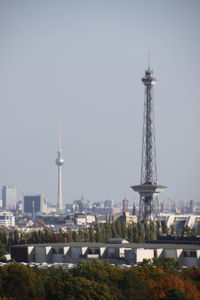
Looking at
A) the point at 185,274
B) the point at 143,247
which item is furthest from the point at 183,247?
the point at 185,274

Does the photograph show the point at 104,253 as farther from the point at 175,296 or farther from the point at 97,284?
the point at 175,296

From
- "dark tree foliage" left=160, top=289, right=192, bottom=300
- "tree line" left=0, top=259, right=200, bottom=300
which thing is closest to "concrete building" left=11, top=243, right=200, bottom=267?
"tree line" left=0, top=259, right=200, bottom=300

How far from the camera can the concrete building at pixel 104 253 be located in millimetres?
123438

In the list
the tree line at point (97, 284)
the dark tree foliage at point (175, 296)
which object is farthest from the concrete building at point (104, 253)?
the dark tree foliage at point (175, 296)

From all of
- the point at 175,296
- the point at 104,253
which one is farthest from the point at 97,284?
the point at 104,253

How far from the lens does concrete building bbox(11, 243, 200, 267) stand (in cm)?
12344

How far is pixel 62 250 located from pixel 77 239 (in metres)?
30.2

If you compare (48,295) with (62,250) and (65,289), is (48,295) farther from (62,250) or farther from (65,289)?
(62,250)

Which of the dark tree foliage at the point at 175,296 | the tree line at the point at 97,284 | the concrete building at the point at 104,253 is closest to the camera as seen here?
the dark tree foliage at the point at 175,296

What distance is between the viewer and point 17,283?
89438mm

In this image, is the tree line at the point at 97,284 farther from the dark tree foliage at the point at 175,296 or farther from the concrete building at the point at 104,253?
the concrete building at the point at 104,253

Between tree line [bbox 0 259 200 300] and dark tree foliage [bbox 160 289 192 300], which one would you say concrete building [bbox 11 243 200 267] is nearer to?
tree line [bbox 0 259 200 300]

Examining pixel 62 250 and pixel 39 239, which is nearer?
pixel 62 250

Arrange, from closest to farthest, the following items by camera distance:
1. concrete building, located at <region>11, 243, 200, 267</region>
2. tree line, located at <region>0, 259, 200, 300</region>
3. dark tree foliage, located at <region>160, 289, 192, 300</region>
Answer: dark tree foliage, located at <region>160, 289, 192, 300</region>
tree line, located at <region>0, 259, 200, 300</region>
concrete building, located at <region>11, 243, 200, 267</region>
